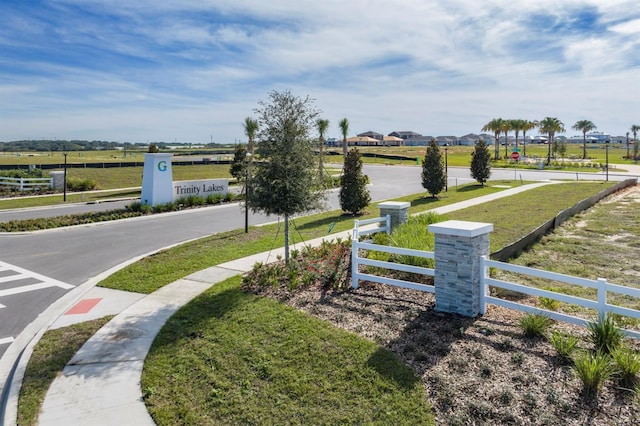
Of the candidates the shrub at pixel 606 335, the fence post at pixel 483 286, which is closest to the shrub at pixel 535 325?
the shrub at pixel 606 335

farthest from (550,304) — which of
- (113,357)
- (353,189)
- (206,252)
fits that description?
(353,189)

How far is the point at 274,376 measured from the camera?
6.34 meters

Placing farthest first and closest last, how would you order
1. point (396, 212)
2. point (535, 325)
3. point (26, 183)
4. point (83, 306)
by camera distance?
point (26, 183), point (396, 212), point (83, 306), point (535, 325)

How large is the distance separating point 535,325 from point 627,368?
1.41 metres

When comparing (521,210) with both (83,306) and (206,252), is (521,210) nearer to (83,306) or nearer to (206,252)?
(206,252)

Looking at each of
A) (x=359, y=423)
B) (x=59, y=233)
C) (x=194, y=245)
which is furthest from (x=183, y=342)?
(x=59, y=233)

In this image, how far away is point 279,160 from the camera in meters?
10.8

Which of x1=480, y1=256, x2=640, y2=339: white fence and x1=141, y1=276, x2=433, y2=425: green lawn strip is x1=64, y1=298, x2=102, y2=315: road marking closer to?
x1=141, y1=276, x2=433, y2=425: green lawn strip

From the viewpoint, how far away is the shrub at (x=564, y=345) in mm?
6023

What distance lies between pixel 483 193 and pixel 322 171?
812 inches

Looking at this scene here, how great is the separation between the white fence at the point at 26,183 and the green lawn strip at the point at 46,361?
2951 cm

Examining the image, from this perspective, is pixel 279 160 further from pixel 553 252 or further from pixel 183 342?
pixel 553 252

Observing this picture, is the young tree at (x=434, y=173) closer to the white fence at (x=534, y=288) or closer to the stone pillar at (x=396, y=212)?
the stone pillar at (x=396, y=212)

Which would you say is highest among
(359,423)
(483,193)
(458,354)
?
(483,193)
